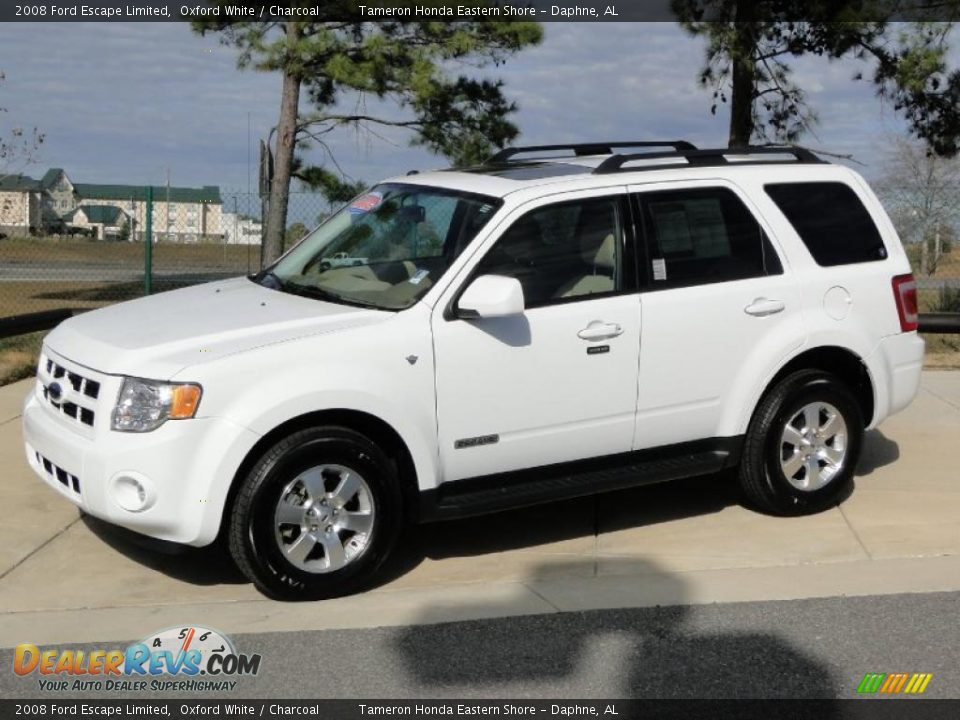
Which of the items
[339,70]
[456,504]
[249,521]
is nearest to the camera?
[249,521]

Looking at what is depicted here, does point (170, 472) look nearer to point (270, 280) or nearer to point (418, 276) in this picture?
point (418, 276)

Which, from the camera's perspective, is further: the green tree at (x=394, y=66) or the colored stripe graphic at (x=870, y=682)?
the green tree at (x=394, y=66)

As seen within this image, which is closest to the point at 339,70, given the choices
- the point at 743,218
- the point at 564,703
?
the point at 743,218

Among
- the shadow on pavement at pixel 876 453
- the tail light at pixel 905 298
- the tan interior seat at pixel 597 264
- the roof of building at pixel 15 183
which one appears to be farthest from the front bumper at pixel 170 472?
the roof of building at pixel 15 183

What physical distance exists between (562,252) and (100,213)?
15.2 m

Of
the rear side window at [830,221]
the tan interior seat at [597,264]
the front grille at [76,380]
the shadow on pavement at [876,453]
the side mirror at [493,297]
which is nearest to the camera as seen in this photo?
the front grille at [76,380]

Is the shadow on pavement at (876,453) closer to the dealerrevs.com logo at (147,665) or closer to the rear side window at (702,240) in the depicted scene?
the rear side window at (702,240)

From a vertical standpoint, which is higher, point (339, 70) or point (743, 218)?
point (339, 70)

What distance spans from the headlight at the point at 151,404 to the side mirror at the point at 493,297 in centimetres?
131

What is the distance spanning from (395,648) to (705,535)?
2.35 m

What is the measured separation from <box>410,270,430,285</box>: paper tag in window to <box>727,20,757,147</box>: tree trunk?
30.0 feet

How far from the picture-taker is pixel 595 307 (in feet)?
20.8

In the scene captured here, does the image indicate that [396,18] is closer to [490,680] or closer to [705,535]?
[705,535]

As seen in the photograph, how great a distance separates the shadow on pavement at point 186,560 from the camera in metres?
6.16
